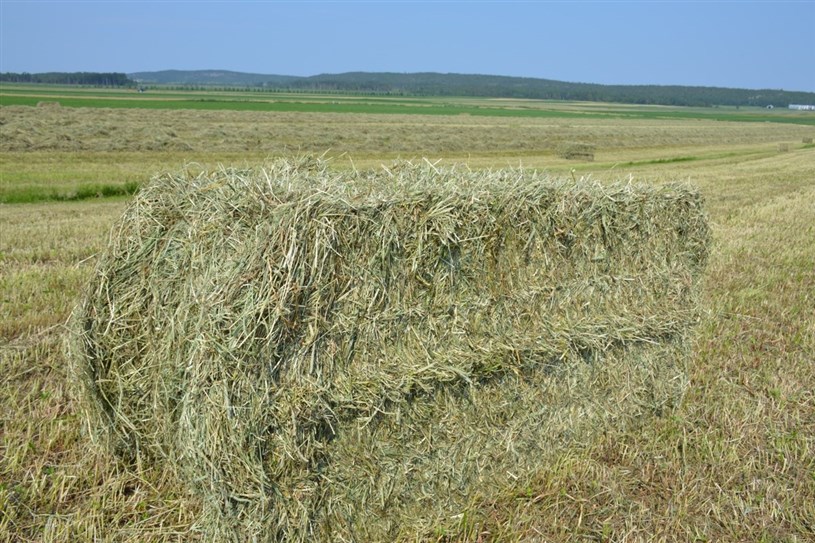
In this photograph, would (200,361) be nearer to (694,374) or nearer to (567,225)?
(567,225)

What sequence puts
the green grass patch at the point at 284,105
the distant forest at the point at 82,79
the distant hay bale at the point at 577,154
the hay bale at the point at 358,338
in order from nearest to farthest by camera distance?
the hay bale at the point at 358,338 < the distant hay bale at the point at 577,154 < the green grass patch at the point at 284,105 < the distant forest at the point at 82,79

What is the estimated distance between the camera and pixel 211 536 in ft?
11.6

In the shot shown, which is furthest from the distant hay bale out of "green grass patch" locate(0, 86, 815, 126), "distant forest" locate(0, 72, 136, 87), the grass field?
"distant forest" locate(0, 72, 136, 87)

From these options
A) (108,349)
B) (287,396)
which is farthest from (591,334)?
(108,349)

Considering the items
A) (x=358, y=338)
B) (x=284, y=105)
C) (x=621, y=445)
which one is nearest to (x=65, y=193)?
(x=358, y=338)

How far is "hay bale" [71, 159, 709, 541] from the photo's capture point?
346 centimetres

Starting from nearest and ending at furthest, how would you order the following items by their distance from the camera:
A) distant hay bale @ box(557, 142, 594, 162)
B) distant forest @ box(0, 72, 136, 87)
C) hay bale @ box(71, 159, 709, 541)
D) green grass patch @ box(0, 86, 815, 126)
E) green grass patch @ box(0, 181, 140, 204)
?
1. hay bale @ box(71, 159, 709, 541)
2. green grass patch @ box(0, 181, 140, 204)
3. distant hay bale @ box(557, 142, 594, 162)
4. green grass patch @ box(0, 86, 815, 126)
5. distant forest @ box(0, 72, 136, 87)

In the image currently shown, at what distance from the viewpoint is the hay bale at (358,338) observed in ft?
11.3

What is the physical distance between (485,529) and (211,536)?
153 cm

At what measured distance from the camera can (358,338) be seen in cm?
382

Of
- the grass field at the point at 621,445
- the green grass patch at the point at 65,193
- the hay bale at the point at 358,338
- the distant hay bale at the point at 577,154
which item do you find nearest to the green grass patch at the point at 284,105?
the distant hay bale at the point at 577,154

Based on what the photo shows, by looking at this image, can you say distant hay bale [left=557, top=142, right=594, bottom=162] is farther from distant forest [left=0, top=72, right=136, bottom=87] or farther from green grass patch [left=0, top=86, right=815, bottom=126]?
distant forest [left=0, top=72, right=136, bottom=87]

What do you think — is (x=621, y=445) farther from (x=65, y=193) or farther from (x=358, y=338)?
(x=65, y=193)

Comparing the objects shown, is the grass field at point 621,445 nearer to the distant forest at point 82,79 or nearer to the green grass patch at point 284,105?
the green grass patch at point 284,105
